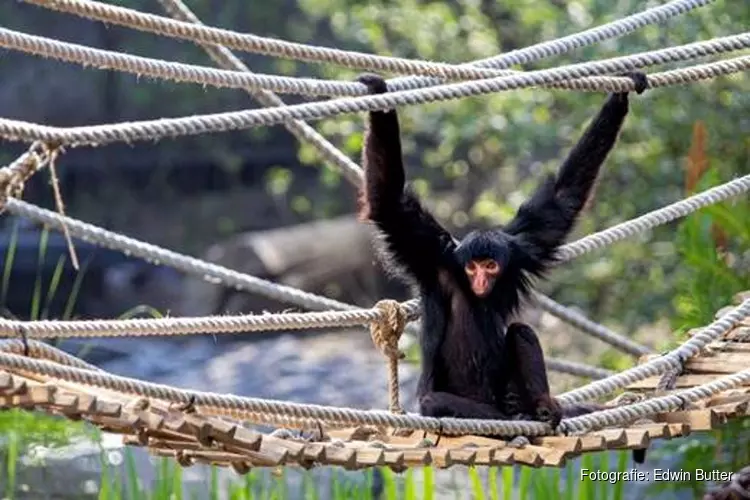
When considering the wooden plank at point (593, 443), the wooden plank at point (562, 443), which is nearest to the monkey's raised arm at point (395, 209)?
the wooden plank at point (562, 443)

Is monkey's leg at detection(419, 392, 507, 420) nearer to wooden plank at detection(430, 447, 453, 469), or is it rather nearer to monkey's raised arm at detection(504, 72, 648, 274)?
monkey's raised arm at detection(504, 72, 648, 274)

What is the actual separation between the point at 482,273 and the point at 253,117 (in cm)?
97

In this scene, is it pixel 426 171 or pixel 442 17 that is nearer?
pixel 442 17

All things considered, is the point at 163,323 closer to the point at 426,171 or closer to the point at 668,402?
the point at 668,402

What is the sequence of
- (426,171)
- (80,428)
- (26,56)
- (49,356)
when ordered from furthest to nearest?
(26,56) < (426,171) < (80,428) < (49,356)

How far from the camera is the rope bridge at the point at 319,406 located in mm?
3443

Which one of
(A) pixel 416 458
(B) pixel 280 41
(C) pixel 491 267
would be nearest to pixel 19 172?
(B) pixel 280 41

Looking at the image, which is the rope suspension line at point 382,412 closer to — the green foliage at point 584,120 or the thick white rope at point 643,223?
the thick white rope at point 643,223

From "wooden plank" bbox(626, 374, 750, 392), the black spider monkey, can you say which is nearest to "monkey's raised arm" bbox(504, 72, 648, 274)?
the black spider monkey

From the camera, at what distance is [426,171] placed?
39.6 feet

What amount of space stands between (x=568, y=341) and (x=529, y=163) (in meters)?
1.14

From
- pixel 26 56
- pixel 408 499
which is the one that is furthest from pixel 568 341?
pixel 26 56

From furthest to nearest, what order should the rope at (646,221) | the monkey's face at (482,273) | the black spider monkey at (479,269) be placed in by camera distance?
1. the rope at (646,221)
2. the monkey's face at (482,273)
3. the black spider monkey at (479,269)

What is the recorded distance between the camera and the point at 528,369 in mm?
4203
